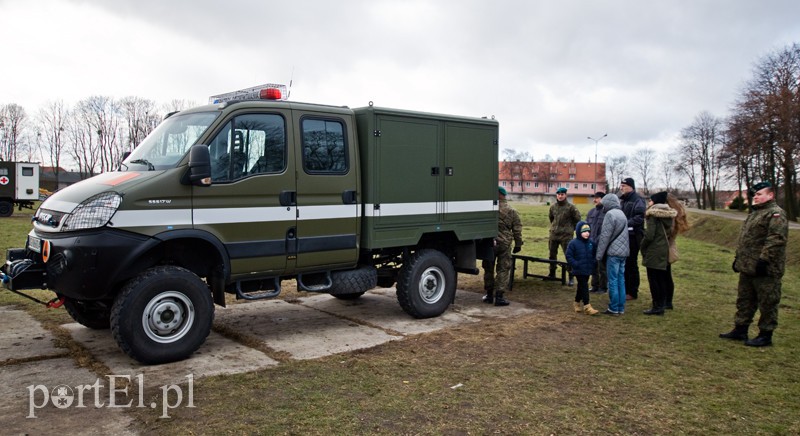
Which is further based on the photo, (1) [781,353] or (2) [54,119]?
(2) [54,119]

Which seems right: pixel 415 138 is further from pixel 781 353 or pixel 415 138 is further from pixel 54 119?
pixel 54 119

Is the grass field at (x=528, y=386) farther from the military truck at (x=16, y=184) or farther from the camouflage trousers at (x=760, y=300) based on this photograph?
the military truck at (x=16, y=184)

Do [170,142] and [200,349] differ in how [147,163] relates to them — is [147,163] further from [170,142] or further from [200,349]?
[200,349]

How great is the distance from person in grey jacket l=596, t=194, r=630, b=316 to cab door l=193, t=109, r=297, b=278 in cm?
462

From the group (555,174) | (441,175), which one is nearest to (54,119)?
(441,175)

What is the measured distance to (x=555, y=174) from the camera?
116 metres

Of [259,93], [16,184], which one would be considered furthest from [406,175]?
[16,184]

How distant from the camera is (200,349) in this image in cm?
635

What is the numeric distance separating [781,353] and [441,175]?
4.56m

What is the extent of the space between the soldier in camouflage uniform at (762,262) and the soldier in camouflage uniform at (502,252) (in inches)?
124

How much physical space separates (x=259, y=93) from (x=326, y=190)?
138cm

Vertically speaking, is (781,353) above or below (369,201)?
below

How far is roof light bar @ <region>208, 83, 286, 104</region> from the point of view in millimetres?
6777

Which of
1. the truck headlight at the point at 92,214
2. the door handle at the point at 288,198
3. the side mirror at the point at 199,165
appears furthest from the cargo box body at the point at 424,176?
the truck headlight at the point at 92,214
